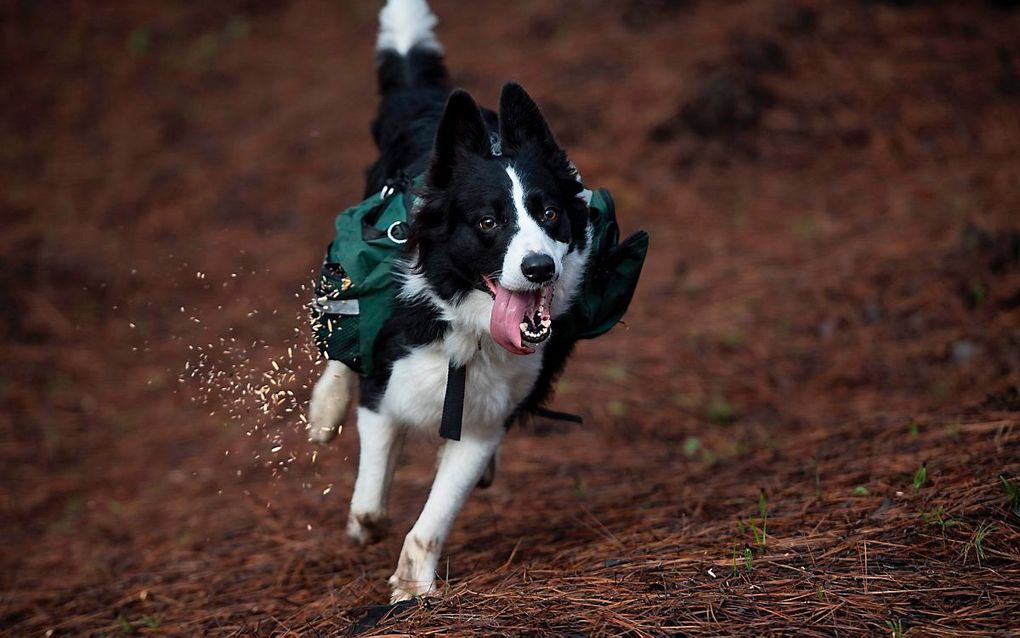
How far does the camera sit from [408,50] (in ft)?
16.4

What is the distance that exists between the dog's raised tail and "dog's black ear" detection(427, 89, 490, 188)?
5.00 feet

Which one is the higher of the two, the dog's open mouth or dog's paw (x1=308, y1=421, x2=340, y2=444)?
Result: the dog's open mouth

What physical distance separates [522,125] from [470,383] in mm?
918

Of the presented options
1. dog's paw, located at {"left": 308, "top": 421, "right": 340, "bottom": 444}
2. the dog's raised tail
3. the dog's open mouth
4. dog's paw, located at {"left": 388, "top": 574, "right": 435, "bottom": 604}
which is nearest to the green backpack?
the dog's open mouth

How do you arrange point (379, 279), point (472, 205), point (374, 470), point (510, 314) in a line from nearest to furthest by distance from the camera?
point (510, 314), point (472, 205), point (379, 279), point (374, 470)

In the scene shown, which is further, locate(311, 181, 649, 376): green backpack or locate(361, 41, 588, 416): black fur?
locate(311, 181, 649, 376): green backpack

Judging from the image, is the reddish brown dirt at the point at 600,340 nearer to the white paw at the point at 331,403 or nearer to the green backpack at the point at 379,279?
the white paw at the point at 331,403

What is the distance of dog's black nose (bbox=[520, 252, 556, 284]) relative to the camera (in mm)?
3199

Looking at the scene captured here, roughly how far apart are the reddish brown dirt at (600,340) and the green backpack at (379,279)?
0.85 meters

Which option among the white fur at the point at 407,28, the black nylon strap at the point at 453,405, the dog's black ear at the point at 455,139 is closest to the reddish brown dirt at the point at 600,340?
the black nylon strap at the point at 453,405

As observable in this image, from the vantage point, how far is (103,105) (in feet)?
36.7

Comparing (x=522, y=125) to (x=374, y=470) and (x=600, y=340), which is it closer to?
(x=374, y=470)

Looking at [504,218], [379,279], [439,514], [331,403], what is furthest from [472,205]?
[331,403]

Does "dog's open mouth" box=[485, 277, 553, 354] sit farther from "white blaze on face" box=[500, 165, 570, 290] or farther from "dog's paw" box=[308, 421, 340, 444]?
"dog's paw" box=[308, 421, 340, 444]
